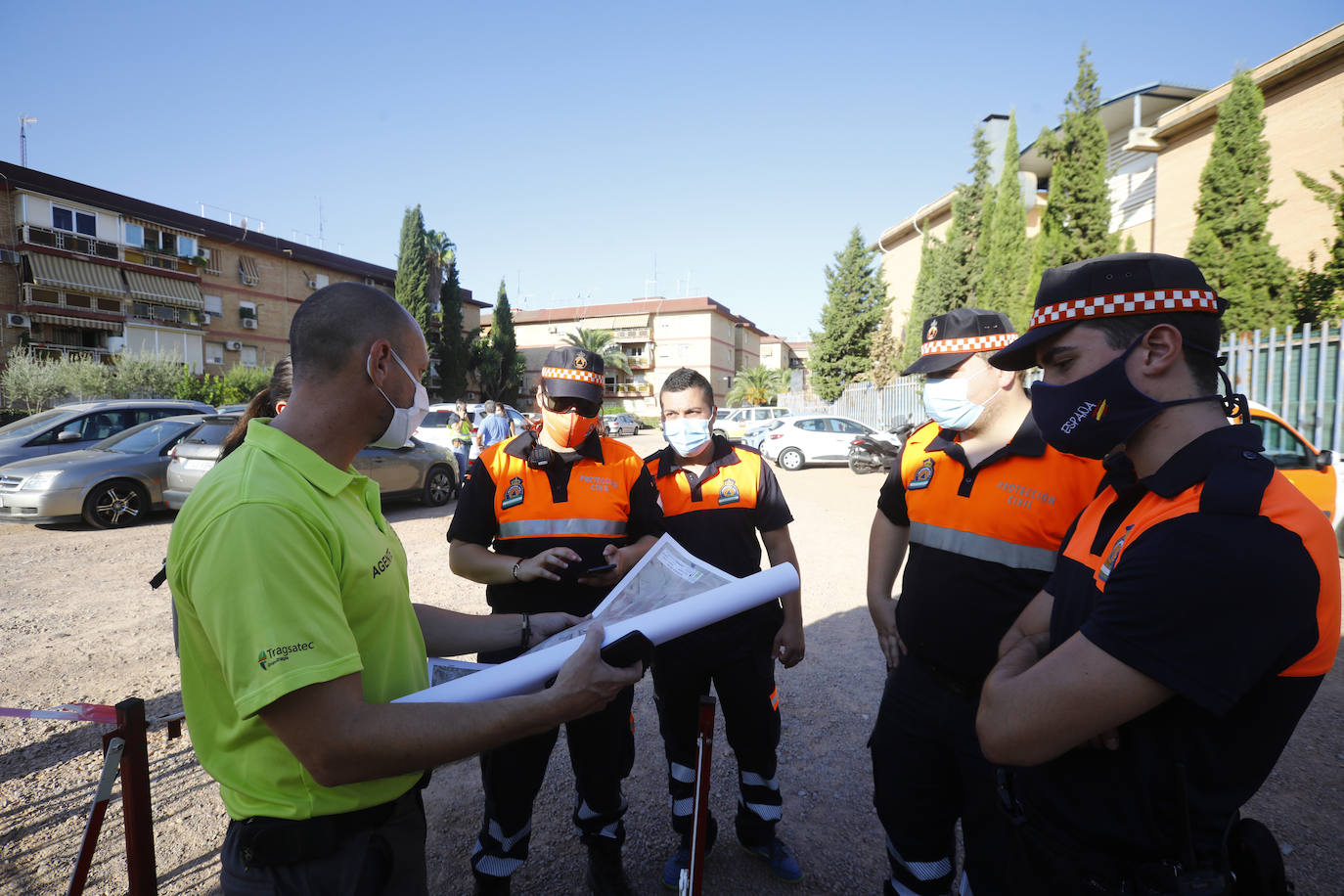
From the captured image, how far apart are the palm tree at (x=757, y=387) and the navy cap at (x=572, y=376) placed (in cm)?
4669

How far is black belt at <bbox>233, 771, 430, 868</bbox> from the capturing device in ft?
4.63

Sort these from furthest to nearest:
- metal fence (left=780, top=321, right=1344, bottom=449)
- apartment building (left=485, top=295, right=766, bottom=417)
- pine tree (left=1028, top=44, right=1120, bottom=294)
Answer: apartment building (left=485, top=295, right=766, bottom=417)
pine tree (left=1028, top=44, right=1120, bottom=294)
metal fence (left=780, top=321, right=1344, bottom=449)

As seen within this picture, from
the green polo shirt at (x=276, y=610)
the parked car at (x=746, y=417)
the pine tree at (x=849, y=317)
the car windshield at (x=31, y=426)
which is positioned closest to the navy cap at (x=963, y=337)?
the green polo shirt at (x=276, y=610)

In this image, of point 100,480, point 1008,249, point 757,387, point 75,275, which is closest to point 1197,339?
point 100,480

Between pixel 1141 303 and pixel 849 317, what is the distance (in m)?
34.6

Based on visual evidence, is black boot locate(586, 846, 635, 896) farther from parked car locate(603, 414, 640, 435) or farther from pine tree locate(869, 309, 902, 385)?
parked car locate(603, 414, 640, 435)

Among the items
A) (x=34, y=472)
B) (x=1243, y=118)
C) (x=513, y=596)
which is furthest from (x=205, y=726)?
(x=1243, y=118)

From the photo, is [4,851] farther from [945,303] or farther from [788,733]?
[945,303]

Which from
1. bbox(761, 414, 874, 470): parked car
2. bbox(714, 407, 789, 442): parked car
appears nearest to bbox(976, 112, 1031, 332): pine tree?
bbox(761, 414, 874, 470): parked car

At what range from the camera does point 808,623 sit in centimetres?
608

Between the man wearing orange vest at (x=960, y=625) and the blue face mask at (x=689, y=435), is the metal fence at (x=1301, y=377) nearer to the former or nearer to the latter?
the man wearing orange vest at (x=960, y=625)

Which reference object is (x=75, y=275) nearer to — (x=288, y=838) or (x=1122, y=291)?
(x=288, y=838)

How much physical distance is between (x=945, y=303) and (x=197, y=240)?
39.3 metres

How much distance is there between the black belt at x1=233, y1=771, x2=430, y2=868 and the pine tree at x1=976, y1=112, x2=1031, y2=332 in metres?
22.0
